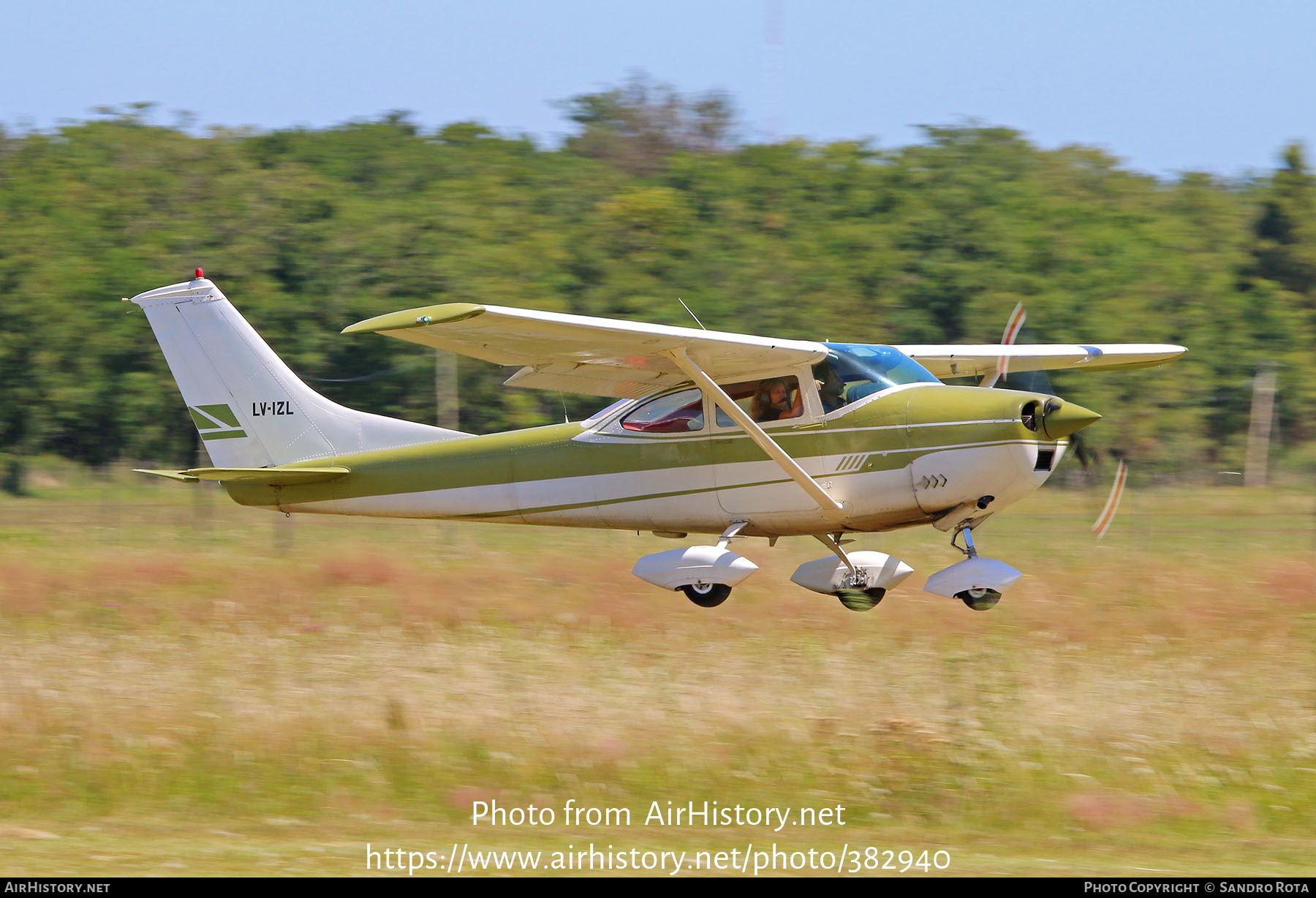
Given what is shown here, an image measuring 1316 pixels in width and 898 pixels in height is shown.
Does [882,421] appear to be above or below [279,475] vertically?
above

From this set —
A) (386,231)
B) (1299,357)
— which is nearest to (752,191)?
(386,231)

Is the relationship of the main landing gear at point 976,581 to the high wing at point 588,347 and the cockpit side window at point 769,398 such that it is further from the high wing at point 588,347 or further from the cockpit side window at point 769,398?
the high wing at point 588,347

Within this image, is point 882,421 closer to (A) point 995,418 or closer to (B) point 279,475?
(A) point 995,418

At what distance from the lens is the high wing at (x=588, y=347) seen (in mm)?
8367

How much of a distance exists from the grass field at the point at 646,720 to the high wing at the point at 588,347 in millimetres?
2108

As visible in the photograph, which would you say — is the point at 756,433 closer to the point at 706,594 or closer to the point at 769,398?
the point at 769,398

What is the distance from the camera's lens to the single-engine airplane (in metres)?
9.42

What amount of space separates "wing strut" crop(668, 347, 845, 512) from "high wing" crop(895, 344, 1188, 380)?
1930 mm

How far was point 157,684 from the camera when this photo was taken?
9086 mm

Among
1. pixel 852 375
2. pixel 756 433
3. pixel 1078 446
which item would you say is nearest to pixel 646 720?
pixel 756 433

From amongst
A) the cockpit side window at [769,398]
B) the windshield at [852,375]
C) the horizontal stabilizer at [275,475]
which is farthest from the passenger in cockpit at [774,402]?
the horizontal stabilizer at [275,475]

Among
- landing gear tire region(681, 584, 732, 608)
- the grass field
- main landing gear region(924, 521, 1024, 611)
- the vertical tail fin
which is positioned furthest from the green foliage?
main landing gear region(924, 521, 1024, 611)

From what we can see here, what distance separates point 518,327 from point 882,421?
9.31ft
